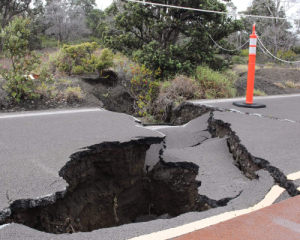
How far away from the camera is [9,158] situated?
3.55 metres

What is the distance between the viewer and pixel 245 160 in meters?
4.10

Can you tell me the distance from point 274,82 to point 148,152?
10.7m

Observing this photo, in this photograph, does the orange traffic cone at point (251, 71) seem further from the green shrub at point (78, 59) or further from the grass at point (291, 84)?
the grass at point (291, 84)

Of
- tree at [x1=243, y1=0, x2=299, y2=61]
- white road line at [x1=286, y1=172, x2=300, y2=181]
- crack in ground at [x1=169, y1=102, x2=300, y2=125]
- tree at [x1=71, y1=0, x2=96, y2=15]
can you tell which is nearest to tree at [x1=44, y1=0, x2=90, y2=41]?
tree at [x1=71, y1=0, x2=96, y2=15]

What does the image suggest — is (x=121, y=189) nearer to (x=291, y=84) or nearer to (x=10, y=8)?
(x=291, y=84)

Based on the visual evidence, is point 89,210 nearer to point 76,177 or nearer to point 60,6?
point 76,177


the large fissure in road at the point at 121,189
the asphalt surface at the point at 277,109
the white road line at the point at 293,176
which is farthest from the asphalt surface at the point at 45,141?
the asphalt surface at the point at 277,109

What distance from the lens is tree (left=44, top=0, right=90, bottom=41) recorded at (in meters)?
31.6

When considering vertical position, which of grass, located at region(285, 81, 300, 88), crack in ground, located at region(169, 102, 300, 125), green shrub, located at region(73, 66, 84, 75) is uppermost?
green shrub, located at region(73, 66, 84, 75)

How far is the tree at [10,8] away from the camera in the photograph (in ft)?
74.3

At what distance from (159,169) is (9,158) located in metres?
2.26

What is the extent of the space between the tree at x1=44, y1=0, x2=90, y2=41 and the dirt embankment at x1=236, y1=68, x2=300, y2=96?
23842 millimetres

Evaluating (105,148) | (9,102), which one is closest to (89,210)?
(105,148)

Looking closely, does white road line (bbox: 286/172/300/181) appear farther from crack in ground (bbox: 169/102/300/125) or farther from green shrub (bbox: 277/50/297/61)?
green shrub (bbox: 277/50/297/61)
